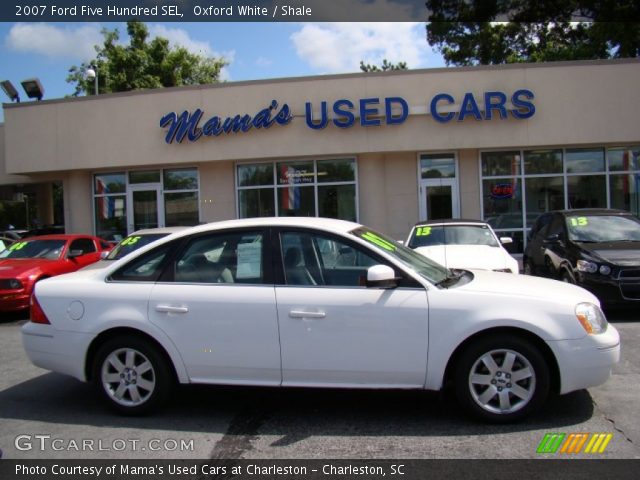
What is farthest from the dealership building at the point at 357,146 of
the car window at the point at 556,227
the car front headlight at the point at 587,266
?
the car front headlight at the point at 587,266

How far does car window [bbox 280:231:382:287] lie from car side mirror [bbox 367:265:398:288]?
6.2 inches

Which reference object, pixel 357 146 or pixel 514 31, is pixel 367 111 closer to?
pixel 357 146

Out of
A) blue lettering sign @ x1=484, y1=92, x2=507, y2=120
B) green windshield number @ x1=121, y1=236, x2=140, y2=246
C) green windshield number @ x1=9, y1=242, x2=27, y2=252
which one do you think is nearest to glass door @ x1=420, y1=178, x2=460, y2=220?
blue lettering sign @ x1=484, y1=92, x2=507, y2=120

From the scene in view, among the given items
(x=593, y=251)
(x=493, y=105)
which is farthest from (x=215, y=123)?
(x=593, y=251)

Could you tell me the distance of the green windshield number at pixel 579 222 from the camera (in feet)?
31.4

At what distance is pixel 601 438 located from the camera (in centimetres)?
406

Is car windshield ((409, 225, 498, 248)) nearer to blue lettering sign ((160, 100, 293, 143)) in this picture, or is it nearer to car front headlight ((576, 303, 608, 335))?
car front headlight ((576, 303, 608, 335))

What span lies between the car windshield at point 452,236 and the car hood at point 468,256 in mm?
300

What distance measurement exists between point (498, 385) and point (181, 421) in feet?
8.22

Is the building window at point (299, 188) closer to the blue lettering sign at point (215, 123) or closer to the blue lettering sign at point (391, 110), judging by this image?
the blue lettering sign at point (215, 123)

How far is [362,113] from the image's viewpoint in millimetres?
14648

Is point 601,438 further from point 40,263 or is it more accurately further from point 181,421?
point 40,263

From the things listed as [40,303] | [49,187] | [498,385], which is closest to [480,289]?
[498,385]

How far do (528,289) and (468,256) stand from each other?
14.1ft
